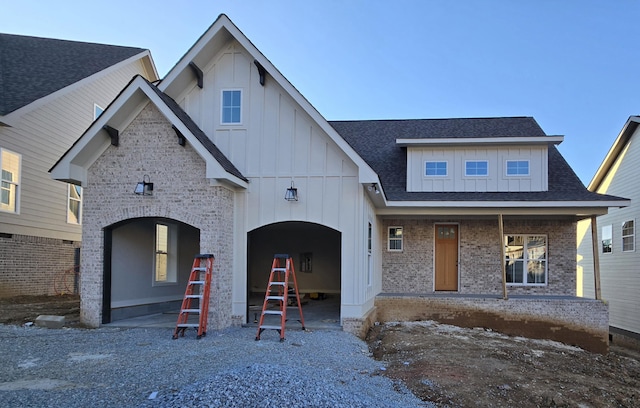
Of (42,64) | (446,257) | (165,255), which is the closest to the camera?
(165,255)

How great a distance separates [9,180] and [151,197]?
21.2 feet

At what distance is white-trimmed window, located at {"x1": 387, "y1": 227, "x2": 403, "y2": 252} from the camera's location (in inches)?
625

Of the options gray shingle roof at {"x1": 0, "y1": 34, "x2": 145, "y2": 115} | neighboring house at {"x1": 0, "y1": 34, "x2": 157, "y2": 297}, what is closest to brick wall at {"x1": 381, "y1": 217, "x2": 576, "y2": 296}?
neighboring house at {"x1": 0, "y1": 34, "x2": 157, "y2": 297}

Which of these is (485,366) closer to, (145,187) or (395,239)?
(395,239)

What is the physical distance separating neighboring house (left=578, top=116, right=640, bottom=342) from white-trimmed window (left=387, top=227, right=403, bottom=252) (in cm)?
606

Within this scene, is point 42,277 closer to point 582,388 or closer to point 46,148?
point 46,148

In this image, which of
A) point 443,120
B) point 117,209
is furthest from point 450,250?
point 117,209

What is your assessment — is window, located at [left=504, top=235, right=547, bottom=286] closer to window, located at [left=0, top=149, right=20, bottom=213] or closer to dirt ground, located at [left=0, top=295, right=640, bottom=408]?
dirt ground, located at [left=0, top=295, right=640, bottom=408]

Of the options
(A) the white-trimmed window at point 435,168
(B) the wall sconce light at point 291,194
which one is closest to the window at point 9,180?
(B) the wall sconce light at point 291,194

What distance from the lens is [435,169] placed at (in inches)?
623

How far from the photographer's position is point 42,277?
1581 centimetres

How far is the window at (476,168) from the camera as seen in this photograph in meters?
15.7

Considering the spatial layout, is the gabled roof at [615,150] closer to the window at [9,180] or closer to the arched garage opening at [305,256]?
the arched garage opening at [305,256]

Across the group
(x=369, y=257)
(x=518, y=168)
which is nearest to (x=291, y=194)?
(x=369, y=257)
